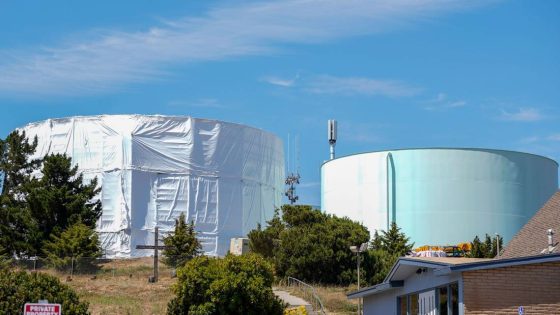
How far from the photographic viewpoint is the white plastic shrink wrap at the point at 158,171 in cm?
8162

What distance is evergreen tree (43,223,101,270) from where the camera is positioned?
61.0 meters

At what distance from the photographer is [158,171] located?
83.3 meters

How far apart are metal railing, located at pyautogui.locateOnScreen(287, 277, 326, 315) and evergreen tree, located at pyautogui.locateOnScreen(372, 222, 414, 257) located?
375 inches

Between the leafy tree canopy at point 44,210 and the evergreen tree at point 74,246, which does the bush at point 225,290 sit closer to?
the evergreen tree at point 74,246

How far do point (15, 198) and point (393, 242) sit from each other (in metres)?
29.1

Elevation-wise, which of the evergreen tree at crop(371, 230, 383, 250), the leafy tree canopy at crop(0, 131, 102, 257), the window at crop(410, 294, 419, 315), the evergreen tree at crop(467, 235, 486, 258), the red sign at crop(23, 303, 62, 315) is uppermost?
the leafy tree canopy at crop(0, 131, 102, 257)

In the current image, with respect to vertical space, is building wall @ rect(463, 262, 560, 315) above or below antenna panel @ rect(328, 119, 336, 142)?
below

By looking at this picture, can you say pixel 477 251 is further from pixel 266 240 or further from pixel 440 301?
pixel 440 301

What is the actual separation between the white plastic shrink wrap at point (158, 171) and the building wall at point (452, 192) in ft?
53.9

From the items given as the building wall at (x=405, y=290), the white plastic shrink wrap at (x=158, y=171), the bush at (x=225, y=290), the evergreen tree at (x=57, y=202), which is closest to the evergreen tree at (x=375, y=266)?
the bush at (x=225, y=290)

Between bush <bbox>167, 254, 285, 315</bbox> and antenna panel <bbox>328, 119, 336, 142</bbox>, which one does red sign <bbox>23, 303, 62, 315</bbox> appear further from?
antenna panel <bbox>328, 119, 336, 142</bbox>

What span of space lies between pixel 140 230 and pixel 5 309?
1876 inches

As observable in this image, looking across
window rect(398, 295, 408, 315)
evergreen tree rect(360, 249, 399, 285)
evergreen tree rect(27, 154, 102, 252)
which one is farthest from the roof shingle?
evergreen tree rect(27, 154, 102, 252)

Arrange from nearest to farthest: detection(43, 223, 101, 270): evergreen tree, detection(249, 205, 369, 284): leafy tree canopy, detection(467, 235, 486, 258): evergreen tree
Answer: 1. detection(249, 205, 369, 284): leafy tree canopy
2. detection(467, 235, 486, 258): evergreen tree
3. detection(43, 223, 101, 270): evergreen tree
